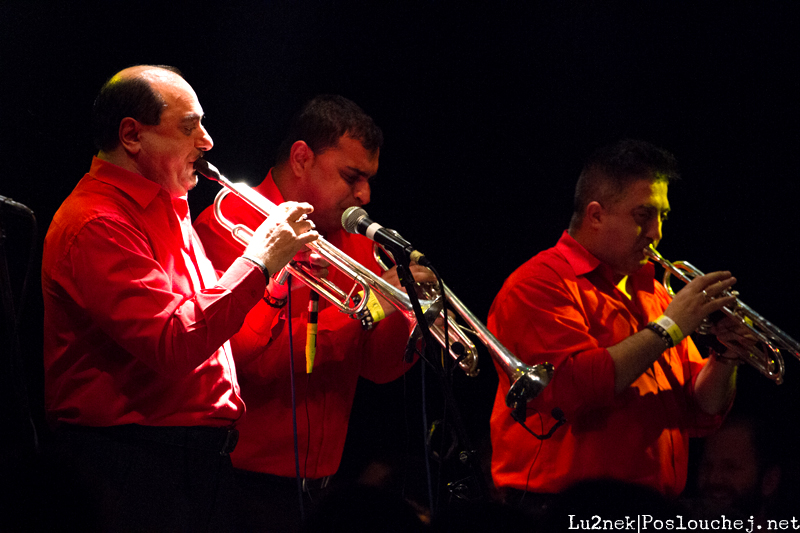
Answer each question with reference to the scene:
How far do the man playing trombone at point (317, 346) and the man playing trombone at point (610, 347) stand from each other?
1.97ft

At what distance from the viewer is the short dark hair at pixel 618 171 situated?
11.0 ft

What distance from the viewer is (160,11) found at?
3.26 meters

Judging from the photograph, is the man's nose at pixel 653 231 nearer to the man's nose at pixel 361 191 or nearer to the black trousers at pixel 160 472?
the man's nose at pixel 361 191

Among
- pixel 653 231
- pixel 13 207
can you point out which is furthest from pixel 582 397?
pixel 13 207

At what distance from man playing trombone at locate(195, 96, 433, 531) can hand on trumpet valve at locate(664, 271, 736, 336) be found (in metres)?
1.23

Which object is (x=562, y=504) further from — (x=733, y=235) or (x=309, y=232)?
(x=733, y=235)

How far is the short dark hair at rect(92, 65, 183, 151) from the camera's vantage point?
231 cm

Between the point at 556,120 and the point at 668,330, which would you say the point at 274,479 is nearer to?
the point at 668,330

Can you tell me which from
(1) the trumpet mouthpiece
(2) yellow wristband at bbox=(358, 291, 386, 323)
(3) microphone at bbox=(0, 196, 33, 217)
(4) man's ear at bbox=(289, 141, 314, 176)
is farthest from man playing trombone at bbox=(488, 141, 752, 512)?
(3) microphone at bbox=(0, 196, 33, 217)

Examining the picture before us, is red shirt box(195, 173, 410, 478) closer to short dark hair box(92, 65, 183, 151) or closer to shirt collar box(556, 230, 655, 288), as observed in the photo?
short dark hair box(92, 65, 183, 151)

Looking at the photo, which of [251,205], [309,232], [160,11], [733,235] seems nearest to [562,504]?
[309,232]

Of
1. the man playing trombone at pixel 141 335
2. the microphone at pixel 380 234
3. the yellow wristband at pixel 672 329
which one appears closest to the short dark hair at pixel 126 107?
the man playing trombone at pixel 141 335

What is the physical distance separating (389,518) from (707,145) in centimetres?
376

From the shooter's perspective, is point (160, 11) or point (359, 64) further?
point (359, 64)
